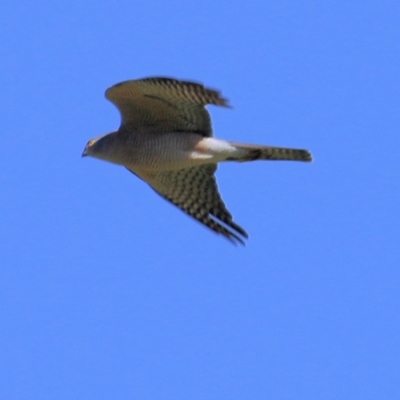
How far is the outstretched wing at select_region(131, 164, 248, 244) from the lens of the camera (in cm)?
1738

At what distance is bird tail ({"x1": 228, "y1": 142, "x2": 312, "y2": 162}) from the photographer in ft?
53.5

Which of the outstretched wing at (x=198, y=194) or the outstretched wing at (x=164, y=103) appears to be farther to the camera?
the outstretched wing at (x=198, y=194)

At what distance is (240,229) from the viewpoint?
17.5 m

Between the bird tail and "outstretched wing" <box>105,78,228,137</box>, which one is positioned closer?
"outstretched wing" <box>105,78,228,137</box>

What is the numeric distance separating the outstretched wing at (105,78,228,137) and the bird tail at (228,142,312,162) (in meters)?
0.44

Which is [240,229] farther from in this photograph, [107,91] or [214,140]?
[107,91]

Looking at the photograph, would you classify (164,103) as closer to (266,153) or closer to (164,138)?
(164,138)

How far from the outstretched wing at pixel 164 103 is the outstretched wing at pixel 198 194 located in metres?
0.92

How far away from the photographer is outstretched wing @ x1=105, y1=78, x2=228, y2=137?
51.2 feet

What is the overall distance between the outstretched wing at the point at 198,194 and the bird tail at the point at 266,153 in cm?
94

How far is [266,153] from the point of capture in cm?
1645

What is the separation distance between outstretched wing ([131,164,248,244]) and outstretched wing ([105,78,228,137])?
3.03 ft

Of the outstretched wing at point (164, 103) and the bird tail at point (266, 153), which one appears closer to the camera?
the outstretched wing at point (164, 103)

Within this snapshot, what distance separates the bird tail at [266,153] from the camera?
1630 centimetres
